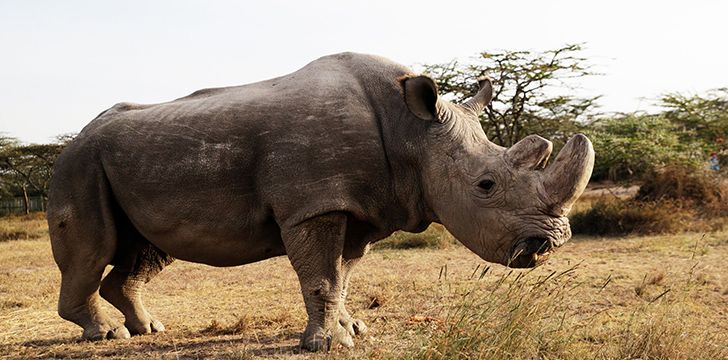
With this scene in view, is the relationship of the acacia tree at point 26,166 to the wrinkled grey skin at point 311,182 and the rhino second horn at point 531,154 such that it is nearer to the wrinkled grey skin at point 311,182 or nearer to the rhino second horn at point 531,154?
the wrinkled grey skin at point 311,182

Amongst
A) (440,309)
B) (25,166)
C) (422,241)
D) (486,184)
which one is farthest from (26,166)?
(486,184)

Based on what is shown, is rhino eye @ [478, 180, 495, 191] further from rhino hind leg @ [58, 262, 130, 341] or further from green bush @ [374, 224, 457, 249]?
green bush @ [374, 224, 457, 249]

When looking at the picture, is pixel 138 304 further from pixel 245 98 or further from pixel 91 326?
pixel 245 98

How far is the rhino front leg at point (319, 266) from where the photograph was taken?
4391mm

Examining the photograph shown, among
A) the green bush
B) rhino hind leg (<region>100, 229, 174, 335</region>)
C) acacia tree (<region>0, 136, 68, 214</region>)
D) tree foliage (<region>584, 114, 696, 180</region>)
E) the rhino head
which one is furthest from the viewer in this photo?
acacia tree (<region>0, 136, 68, 214</region>)

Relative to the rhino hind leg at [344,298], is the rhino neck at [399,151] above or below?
above

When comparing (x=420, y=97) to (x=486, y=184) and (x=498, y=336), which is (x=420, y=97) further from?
(x=498, y=336)

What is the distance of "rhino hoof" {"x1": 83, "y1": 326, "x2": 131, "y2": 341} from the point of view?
5.08 metres

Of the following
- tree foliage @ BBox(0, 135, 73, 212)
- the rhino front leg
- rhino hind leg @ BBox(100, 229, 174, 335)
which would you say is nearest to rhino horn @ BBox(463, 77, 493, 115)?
the rhino front leg

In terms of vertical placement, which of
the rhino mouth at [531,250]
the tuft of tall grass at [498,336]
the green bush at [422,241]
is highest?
the rhino mouth at [531,250]

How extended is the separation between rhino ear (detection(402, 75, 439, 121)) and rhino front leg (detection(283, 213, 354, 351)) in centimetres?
84

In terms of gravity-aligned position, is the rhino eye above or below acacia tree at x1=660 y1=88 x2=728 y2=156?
above

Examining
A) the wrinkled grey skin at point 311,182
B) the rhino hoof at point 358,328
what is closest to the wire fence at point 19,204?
the wrinkled grey skin at point 311,182

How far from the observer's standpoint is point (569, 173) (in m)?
4.02
